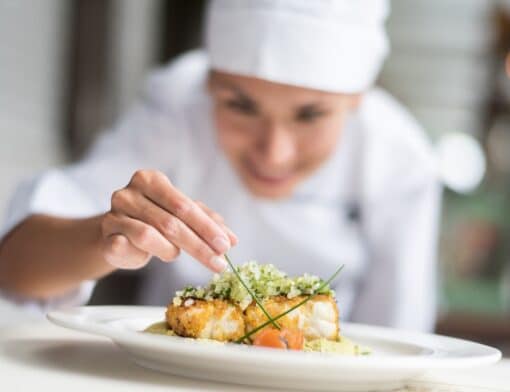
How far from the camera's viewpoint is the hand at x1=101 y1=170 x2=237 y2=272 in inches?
38.2

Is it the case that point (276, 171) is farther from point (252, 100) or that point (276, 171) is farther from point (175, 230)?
point (175, 230)

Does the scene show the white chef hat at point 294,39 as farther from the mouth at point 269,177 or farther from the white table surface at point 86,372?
the white table surface at point 86,372

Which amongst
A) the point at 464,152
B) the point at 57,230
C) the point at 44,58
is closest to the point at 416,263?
the point at 57,230

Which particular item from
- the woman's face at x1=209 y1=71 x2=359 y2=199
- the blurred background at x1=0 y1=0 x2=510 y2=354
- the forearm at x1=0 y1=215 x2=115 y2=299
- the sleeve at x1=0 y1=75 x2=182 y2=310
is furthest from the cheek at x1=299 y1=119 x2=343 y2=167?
the blurred background at x1=0 y1=0 x2=510 y2=354

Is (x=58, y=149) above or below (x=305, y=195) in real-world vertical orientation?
above

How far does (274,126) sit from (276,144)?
35 mm

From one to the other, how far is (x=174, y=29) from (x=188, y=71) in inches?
93.7

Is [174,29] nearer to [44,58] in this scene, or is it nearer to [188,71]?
[44,58]

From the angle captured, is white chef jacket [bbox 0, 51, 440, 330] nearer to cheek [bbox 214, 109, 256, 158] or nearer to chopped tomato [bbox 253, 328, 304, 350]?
cheek [bbox 214, 109, 256, 158]

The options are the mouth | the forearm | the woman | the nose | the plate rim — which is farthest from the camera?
the mouth

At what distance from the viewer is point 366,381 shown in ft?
2.74

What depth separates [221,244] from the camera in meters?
0.96

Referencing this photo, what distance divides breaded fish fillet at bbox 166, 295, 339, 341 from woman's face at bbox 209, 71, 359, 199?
0.82 m

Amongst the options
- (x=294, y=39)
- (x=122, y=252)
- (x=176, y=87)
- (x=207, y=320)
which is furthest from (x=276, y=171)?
(x=207, y=320)
